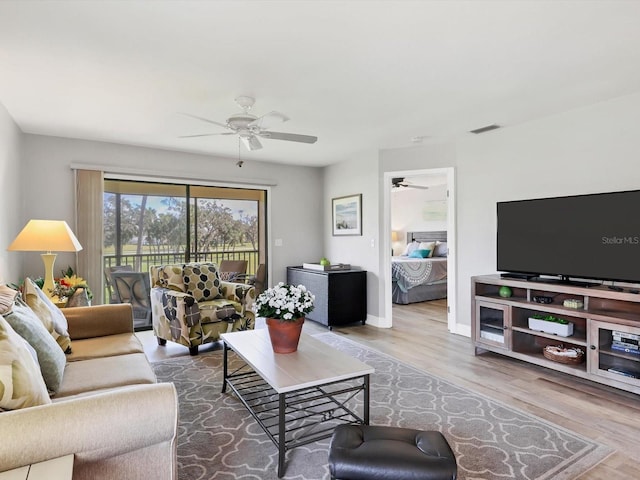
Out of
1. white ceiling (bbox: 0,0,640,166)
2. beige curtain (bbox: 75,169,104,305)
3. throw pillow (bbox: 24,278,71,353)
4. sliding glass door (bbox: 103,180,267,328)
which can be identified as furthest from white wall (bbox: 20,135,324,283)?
throw pillow (bbox: 24,278,71,353)

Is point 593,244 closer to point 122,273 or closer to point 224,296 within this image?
point 224,296

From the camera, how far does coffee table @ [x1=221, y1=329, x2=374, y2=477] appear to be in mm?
2016

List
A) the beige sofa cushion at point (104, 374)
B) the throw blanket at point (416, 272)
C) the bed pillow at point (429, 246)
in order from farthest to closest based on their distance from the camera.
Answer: the bed pillow at point (429, 246) → the throw blanket at point (416, 272) → the beige sofa cushion at point (104, 374)

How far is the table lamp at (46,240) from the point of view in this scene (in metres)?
3.23

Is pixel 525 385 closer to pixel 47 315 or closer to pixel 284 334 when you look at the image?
pixel 284 334

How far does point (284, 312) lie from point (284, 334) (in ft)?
0.52

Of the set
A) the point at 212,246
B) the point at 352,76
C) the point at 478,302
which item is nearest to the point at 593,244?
the point at 478,302

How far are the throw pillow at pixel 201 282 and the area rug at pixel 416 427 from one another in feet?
3.99

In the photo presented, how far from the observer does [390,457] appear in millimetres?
1439

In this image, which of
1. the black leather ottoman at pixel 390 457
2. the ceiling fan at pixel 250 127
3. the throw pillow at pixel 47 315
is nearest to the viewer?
the black leather ottoman at pixel 390 457

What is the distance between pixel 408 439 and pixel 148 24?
2488 mm

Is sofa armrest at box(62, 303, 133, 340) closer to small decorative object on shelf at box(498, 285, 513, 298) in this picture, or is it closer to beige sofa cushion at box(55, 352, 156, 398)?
beige sofa cushion at box(55, 352, 156, 398)

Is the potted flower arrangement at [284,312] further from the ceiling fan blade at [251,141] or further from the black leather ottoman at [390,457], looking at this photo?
the ceiling fan blade at [251,141]

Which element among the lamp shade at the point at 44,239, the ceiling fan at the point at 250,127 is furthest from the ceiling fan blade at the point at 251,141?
the lamp shade at the point at 44,239
